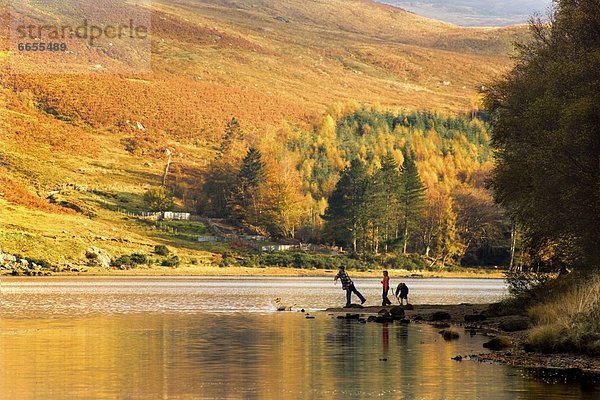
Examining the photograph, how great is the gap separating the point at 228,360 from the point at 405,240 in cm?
10614

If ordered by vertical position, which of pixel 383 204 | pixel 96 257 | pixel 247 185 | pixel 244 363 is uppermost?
pixel 247 185

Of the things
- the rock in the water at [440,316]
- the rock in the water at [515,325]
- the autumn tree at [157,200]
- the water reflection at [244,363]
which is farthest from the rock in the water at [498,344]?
the autumn tree at [157,200]

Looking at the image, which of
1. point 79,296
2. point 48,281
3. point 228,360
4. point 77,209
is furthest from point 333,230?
point 228,360

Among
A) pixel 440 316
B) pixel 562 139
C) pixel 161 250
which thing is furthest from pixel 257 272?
pixel 562 139

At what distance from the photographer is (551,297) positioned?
42.5 meters

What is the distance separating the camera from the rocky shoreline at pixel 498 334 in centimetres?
2773

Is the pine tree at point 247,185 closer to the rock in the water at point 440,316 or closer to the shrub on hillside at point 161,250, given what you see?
the shrub on hillside at point 161,250

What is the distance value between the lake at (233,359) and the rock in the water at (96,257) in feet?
196

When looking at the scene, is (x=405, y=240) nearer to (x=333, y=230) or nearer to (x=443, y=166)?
(x=333, y=230)

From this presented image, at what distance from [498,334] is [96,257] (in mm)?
78123

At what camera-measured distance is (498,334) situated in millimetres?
38594

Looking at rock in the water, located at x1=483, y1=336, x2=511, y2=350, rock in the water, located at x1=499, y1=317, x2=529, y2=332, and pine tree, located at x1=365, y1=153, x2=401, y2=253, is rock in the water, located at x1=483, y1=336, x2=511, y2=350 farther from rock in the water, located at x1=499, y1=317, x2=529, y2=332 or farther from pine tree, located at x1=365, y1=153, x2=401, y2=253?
pine tree, located at x1=365, y1=153, x2=401, y2=253

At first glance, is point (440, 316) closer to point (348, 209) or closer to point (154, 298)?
point (154, 298)

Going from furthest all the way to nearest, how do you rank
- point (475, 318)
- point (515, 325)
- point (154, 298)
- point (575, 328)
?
point (154, 298) → point (475, 318) → point (515, 325) → point (575, 328)
